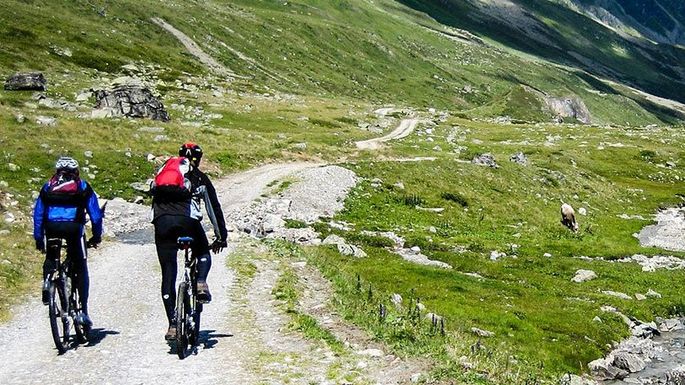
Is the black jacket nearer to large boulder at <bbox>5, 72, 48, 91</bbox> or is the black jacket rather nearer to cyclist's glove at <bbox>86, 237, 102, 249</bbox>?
cyclist's glove at <bbox>86, 237, 102, 249</bbox>

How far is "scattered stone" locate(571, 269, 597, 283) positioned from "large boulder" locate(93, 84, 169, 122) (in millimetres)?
60560

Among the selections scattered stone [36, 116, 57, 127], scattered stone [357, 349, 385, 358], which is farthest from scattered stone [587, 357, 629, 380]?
scattered stone [36, 116, 57, 127]

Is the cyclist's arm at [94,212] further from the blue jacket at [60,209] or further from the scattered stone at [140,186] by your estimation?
the scattered stone at [140,186]

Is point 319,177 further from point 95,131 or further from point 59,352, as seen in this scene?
point 59,352

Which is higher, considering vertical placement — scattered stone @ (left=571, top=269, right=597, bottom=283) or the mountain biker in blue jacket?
the mountain biker in blue jacket

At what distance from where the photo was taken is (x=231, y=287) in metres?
23.3

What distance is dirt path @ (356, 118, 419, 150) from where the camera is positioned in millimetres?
88081

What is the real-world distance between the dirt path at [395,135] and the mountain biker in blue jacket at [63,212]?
7015cm

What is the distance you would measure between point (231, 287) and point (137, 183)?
25.1 metres

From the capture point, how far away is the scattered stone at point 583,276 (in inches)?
1744

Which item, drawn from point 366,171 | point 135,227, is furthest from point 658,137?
point 135,227

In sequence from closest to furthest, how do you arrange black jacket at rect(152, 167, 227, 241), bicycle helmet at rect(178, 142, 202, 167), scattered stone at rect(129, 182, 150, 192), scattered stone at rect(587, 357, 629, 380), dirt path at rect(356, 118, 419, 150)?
black jacket at rect(152, 167, 227, 241), bicycle helmet at rect(178, 142, 202, 167), scattered stone at rect(587, 357, 629, 380), scattered stone at rect(129, 182, 150, 192), dirt path at rect(356, 118, 419, 150)

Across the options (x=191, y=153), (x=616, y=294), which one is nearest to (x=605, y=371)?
(x=616, y=294)

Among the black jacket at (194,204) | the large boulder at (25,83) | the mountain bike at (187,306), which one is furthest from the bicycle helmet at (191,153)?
the large boulder at (25,83)
